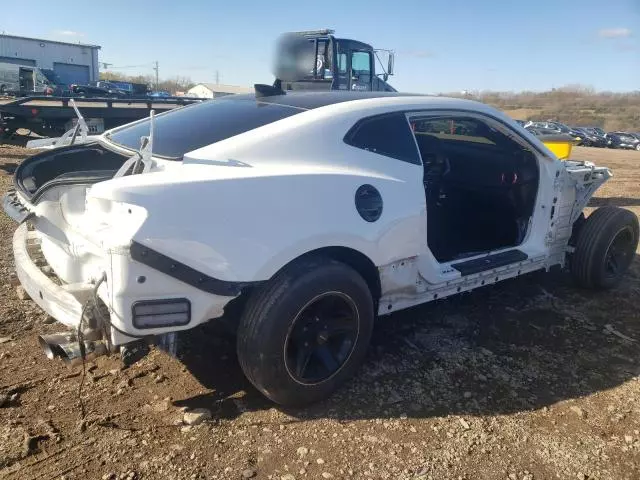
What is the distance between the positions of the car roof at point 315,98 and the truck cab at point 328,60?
8718mm

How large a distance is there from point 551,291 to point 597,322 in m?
0.61

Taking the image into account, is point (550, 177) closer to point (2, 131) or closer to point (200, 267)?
point (200, 267)

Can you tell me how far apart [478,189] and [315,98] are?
1.88 m

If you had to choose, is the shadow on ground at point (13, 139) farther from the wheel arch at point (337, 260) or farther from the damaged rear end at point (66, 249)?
the wheel arch at point (337, 260)

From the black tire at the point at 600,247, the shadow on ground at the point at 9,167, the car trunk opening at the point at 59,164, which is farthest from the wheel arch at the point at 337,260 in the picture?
the shadow on ground at the point at 9,167

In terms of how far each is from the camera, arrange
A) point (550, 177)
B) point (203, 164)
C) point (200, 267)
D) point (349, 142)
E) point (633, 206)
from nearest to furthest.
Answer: point (200, 267)
point (203, 164)
point (349, 142)
point (550, 177)
point (633, 206)

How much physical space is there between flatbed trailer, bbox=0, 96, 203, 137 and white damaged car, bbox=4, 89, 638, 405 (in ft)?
24.4

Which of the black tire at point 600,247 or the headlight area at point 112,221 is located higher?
the headlight area at point 112,221

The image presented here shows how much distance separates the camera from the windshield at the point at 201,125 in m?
2.81

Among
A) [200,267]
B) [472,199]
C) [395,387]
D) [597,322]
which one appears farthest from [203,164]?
[597,322]

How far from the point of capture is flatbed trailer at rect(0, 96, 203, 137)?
10.0 m

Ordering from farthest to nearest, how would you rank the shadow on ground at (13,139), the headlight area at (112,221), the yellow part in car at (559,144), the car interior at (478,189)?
1. the shadow on ground at (13,139)
2. the yellow part in car at (559,144)
3. the car interior at (478,189)
4. the headlight area at (112,221)

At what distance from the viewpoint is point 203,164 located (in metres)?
2.56

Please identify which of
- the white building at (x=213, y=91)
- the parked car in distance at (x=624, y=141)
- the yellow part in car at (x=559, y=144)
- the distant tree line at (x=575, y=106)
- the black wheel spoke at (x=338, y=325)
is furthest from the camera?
the distant tree line at (x=575, y=106)
